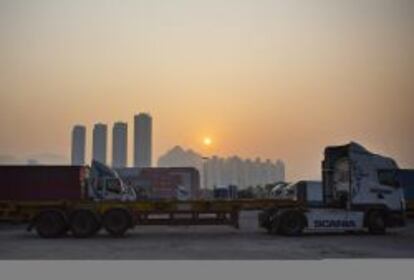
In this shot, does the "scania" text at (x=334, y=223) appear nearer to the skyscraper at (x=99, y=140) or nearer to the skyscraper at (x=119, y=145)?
the skyscraper at (x=99, y=140)

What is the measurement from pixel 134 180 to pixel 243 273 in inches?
2266

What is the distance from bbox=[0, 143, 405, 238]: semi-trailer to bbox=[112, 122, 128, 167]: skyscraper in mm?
82595

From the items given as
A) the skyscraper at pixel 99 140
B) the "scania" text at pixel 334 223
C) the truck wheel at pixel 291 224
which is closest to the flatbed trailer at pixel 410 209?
the "scania" text at pixel 334 223

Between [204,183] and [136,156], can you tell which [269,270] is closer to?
[204,183]

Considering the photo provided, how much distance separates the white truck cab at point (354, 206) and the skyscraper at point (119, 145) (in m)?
83.5

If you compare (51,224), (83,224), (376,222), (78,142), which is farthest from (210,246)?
(78,142)

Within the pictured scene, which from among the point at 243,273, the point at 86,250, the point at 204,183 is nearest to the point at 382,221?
the point at 86,250

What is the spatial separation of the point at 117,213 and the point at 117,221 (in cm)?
29

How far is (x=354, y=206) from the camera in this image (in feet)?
80.4

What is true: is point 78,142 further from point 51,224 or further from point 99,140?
point 51,224

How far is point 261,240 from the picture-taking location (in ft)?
72.8

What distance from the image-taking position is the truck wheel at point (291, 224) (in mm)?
24031

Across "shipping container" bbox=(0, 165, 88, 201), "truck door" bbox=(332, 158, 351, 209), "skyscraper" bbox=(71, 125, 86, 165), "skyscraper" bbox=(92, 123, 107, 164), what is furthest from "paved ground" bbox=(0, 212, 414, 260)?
"skyscraper" bbox=(92, 123, 107, 164)

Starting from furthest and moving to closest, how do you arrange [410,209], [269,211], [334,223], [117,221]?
[410,209] < [269,211] < [334,223] < [117,221]
